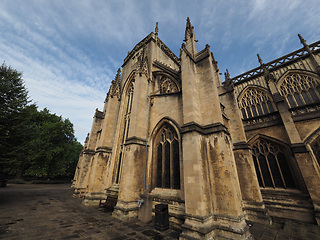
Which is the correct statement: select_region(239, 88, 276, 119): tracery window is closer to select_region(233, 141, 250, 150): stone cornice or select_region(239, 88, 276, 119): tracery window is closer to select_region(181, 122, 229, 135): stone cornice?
select_region(233, 141, 250, 150): stone cornice

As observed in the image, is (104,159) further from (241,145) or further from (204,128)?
(241,145)

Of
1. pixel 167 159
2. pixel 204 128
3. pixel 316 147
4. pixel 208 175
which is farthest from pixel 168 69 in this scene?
pixel 316 147

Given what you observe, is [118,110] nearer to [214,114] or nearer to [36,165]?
[214,114]

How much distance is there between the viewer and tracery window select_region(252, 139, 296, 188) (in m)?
8.67

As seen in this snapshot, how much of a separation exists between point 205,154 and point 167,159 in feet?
8.98

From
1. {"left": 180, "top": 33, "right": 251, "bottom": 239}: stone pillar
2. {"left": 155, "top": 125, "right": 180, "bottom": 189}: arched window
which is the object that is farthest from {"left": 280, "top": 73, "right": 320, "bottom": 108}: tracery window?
{"left": 155, "top": 125, "right": 180, "bottom": 189}: arched window

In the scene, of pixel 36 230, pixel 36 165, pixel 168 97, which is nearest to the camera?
pixel 36 230

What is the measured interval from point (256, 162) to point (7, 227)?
14.5 meters

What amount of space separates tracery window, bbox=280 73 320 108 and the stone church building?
0.24 ft

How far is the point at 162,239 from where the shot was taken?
14.6 feet

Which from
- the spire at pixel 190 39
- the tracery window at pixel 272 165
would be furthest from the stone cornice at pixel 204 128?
the tracery window at pixel 272 165

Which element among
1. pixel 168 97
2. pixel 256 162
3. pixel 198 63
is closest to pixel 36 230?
pixel 168 97

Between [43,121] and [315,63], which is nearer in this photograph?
[315,63]

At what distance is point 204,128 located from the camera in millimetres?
6281
